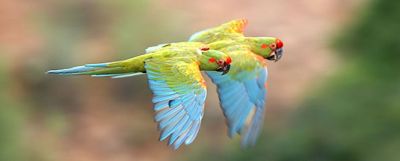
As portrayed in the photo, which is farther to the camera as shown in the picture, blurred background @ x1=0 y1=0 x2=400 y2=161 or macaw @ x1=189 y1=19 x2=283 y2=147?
blurred background @ x1=0 y1=0 x2=400 y2=161

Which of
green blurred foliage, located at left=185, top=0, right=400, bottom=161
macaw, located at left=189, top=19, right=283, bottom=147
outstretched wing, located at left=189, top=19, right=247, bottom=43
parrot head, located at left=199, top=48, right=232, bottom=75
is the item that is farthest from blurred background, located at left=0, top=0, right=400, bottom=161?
parrot head, located at left=199, top=48, right=232, bottom=75

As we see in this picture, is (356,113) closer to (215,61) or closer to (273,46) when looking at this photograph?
(273,46)

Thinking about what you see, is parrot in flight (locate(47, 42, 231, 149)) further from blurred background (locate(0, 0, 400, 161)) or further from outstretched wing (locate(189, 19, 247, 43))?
blurred background (locate(0, 0, 400, 161))

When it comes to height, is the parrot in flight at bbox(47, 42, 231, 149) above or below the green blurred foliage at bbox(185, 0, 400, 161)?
above

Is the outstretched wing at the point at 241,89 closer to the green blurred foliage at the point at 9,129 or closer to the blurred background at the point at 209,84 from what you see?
the blurred background at the point at 209,84

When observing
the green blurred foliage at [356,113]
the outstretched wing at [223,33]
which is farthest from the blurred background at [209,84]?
the outstretched wing at [223,33]

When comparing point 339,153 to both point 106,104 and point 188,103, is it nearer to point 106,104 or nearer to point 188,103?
point 106,104
